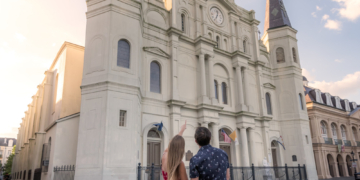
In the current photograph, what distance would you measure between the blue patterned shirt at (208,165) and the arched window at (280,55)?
94.0 feet

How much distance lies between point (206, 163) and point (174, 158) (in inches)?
22.8

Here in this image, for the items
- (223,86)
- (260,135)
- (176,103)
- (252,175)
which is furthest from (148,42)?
(260,135)

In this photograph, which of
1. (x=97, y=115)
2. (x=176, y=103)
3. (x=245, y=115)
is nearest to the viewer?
(x=97, y=115)

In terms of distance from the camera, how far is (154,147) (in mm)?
18516

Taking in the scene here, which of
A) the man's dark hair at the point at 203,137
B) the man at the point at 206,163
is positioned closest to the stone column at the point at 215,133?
the man at the point at 206,163

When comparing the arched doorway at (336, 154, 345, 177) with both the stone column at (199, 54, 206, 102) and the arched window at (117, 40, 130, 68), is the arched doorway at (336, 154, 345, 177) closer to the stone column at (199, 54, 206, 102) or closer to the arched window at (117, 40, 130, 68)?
the stone column at (199, 54, 206, 102)

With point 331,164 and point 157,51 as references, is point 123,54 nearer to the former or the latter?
point 157,51

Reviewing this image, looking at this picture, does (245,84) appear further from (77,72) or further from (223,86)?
(77,72)

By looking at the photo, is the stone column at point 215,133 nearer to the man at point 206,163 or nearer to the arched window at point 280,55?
the arched window at point 280,55

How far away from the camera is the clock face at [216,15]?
26.0 metres

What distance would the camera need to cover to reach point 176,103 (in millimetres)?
19656

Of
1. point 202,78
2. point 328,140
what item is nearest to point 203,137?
point 202,78

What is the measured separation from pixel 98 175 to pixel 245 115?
14.7 metres

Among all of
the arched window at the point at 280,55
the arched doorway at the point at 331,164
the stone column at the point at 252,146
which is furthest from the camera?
the arched doorway at the point at 331,164
